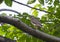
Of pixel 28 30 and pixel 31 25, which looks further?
pixel 31 25

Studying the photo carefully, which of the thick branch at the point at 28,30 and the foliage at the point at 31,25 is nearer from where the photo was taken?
the thick branch at the point at 28,30

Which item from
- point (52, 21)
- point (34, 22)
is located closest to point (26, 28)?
point (34, 22)

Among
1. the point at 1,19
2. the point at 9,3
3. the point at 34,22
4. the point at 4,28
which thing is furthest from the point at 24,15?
the point at 1,19

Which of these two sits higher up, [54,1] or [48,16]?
[54,1]

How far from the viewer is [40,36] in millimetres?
931

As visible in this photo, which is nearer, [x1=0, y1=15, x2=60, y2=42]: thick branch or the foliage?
[x1=0, y1=15, x2=60, y2=42]: thick branch

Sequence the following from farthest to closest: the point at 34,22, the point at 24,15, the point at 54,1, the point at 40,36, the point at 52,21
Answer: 1. the point at 52,21
2. the point at 54,1
3. the point at 24,15
4. the point at 34,22
5. the point at 40,36

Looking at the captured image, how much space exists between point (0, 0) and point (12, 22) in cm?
67

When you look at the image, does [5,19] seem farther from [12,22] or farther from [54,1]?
[54,1]

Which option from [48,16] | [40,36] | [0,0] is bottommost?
[48,16]

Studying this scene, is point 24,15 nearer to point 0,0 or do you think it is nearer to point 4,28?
point 0,0

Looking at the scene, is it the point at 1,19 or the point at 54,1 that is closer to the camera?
the point at 1,19

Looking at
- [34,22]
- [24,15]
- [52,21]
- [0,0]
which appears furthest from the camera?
[52,21]

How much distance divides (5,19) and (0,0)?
650mm
